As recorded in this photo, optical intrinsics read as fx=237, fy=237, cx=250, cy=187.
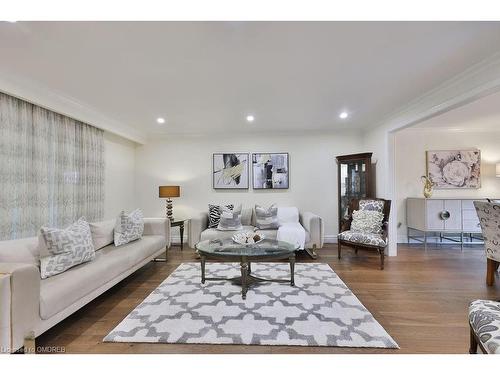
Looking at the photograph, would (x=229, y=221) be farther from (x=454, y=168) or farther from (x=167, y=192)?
(x=454, y=168)

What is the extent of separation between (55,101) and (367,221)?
4587mm

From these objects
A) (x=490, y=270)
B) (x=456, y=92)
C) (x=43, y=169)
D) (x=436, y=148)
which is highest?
(x=456, y=92)

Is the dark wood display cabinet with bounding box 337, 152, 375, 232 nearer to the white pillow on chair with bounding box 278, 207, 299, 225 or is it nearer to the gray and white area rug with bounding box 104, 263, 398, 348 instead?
the white pillow on chair with bounding box 278, 207, 299, 225

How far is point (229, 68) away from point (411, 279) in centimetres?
321

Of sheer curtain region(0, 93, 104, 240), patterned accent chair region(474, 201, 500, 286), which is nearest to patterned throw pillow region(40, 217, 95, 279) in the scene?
sheer curtain region(0, 93, 104, 240)

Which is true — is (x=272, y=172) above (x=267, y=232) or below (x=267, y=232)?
above

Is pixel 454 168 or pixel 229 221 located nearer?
pixel 229 221

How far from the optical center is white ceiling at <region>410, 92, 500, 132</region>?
10.8 feet

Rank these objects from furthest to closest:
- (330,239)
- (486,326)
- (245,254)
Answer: (330,239)
(245,254)
(486,326)

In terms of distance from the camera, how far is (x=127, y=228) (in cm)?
304

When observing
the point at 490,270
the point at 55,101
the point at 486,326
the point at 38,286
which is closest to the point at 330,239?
the point at 490,270

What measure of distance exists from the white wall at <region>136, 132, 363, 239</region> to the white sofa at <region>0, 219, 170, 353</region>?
7.45ft
